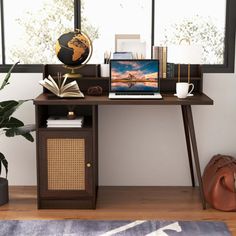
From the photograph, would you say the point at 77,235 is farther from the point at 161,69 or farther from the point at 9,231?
the point at 161,69

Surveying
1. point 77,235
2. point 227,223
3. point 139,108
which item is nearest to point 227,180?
point 227,223

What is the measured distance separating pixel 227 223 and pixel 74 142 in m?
1.09

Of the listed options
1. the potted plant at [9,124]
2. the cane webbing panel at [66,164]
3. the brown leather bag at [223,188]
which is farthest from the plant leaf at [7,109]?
the brown leather bag at [223,188]

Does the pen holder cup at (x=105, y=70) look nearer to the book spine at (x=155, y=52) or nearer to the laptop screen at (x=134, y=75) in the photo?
the laptop screen at (x=134, y=75)

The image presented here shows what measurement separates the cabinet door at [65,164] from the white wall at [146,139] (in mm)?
528

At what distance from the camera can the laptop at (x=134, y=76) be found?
3.46 metres

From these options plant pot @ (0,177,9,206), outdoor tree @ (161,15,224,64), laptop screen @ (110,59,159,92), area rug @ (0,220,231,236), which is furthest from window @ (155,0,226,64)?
plant pot @ (0,177,9,206)

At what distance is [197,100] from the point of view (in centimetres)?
321

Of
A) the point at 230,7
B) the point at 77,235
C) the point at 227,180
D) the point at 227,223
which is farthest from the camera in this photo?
the point at 230,7

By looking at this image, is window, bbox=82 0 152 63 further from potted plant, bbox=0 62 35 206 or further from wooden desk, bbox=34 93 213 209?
potted plant, bbox=0 62 35 206

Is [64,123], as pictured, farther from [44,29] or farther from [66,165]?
[44,29]

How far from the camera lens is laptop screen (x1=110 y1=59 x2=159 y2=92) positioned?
11.4 feet

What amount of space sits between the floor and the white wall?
10cm

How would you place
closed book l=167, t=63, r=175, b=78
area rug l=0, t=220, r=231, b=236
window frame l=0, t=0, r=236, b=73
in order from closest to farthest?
area rug l=0, t=220, r=231, b=236 → closed book l=167, t=63, r=175, b=78 → window frame l=0, t=0, r=236, b=73
